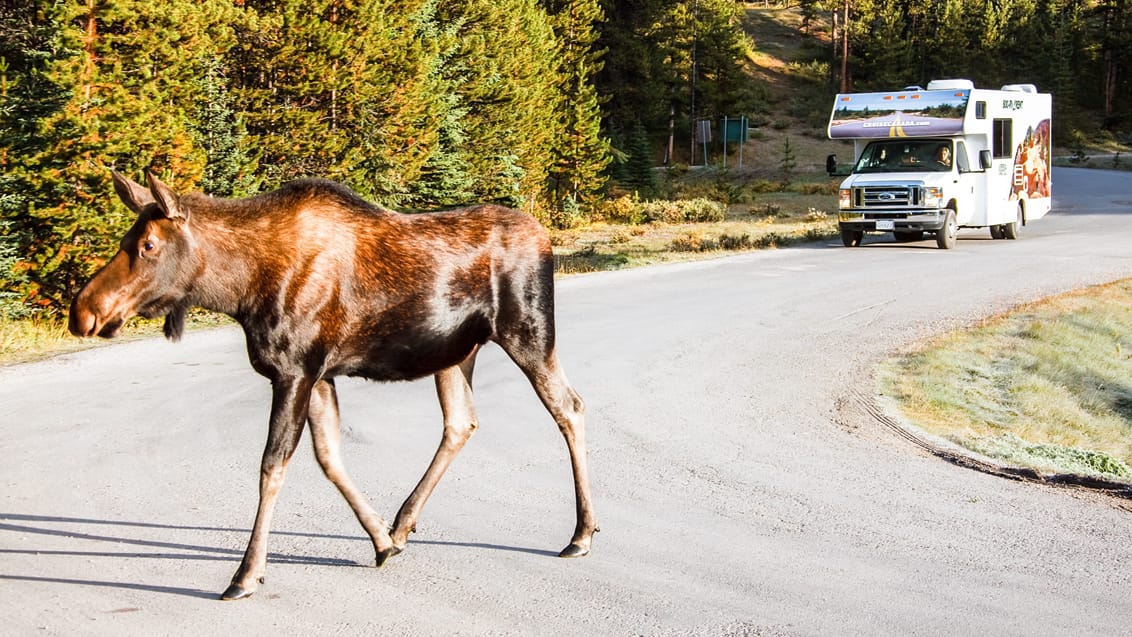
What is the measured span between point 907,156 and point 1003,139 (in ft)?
8.04

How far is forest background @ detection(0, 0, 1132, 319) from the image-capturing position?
1466 cm

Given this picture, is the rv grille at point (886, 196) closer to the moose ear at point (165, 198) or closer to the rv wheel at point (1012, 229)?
the rv wheel at point (1012, 229)

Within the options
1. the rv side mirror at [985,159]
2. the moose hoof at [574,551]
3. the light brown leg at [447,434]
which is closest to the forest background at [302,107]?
the light brown leg at [447,434]

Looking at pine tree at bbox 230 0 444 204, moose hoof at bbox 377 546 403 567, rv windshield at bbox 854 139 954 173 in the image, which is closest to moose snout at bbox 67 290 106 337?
moose hoof at bbox 377 546 403 567

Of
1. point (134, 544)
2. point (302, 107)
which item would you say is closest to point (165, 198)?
point (134, 544)

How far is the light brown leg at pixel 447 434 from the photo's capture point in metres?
6.05

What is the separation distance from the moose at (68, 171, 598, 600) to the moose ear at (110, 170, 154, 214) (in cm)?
1

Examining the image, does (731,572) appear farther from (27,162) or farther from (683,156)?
(683,156)

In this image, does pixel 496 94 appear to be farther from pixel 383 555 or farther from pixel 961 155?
pixel 383 555

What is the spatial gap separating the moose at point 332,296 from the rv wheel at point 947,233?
22.0m

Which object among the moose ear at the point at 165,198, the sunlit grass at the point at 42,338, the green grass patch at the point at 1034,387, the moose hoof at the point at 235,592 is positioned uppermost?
the moose ear at the point at 165,198

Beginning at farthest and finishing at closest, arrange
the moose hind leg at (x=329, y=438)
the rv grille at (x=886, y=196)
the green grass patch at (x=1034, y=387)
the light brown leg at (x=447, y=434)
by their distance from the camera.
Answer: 1. the rv grille at (x=886, y=196)
2. the green grass patch at (x=1034, y=387)
3. the light brown leg at (x=447, y=434)
4. the moose hind leg at (x=329, y=438)

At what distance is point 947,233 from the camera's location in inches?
1039

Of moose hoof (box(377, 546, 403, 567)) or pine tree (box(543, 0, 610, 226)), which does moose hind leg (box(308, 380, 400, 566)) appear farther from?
pine tree (box(543, 0, 610, 226))
